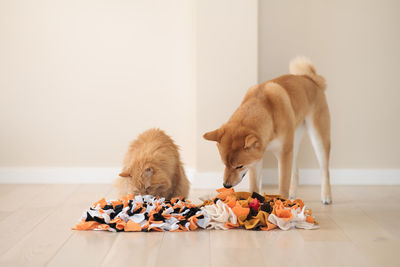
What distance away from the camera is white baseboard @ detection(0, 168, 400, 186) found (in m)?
3.48

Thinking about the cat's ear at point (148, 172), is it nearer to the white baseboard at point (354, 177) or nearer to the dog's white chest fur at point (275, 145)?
the dog's white chest fur at point (275, 145)

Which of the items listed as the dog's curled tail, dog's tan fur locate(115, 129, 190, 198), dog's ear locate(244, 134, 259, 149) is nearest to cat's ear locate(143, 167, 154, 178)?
dog's tan fur locate(115, 129, 190, 198)

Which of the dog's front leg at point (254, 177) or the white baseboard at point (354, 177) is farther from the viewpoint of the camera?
the white baseboard at point (354, 177)

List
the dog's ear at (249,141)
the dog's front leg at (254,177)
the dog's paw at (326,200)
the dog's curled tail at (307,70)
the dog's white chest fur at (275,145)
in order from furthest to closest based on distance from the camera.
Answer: the dog's curled tail at (307,70) < the dog's paw at (326,200) < the dog's front leg at (254,177) < the dog's white chest fur at (275,145) < the dog's ear at (249,141)

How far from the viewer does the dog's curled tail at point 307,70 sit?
302 centimetres

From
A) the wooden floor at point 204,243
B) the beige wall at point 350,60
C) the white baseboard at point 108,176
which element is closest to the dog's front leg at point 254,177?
the wooden floor at point 204,243

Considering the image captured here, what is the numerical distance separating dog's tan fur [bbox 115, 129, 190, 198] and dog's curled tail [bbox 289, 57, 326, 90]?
0.94 m

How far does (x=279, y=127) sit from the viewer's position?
8.47 feet

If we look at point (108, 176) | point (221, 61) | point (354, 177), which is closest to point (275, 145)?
point (221, 61)

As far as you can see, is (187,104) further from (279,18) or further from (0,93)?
(0,93)

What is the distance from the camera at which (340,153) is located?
11.5 feet

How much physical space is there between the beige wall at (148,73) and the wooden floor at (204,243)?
2.84 feet

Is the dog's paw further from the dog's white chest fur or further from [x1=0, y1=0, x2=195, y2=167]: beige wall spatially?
[x1=0, y1=0, x2=195, y2=167]: beige wall

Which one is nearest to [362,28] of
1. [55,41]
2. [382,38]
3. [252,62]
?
[382,38]
